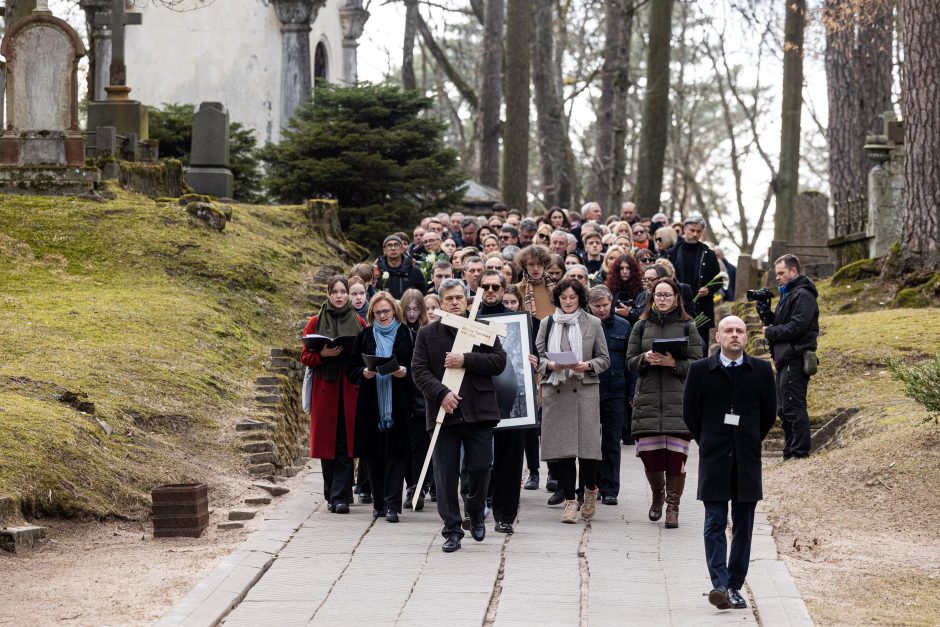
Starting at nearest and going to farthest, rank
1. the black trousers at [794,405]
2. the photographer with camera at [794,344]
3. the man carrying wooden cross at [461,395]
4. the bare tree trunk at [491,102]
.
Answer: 1. the man carrying wooden cross at [461,395]
2. the photographer with camera at [794,344]
3. the black trousers at [794,405]
4. the bare tree trunk at [491,102]

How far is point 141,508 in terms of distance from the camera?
1036 centimetres

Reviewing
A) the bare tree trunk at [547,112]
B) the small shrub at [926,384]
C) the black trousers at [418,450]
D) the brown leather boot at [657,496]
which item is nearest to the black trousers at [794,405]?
the small shrub at [926,384]

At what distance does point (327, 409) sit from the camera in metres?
11.2

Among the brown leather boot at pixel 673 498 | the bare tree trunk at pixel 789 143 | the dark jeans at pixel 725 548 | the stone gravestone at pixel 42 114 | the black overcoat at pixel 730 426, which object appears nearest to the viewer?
the dark jeans at pixel 725 548

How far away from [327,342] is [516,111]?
55.1 ft

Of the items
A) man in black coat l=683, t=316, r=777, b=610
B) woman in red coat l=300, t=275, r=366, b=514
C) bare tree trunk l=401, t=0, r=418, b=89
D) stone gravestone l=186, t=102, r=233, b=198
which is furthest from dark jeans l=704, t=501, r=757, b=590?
bare tree trunk l=401, t=0, r=418, b=89

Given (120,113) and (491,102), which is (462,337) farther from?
(491,102)

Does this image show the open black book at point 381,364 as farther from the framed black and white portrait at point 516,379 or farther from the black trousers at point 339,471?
the framed black and white portrait at point 516,379

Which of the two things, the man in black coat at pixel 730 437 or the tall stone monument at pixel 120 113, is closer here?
the man in black coat at pixel 730 437

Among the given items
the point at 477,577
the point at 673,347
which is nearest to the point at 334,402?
the point at 673,347

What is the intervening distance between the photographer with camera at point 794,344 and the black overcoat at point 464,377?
395 centimetres

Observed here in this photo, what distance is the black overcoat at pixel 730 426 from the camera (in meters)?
8.05

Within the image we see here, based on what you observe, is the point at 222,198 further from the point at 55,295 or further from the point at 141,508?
the point at 141,508

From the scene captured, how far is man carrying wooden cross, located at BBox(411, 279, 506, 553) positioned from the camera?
31.8 ft
